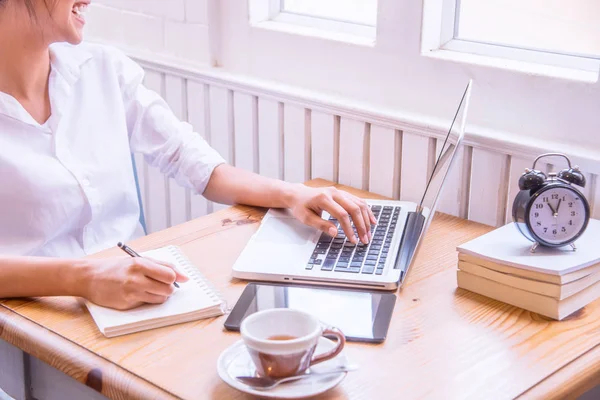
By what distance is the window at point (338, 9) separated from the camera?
178cm

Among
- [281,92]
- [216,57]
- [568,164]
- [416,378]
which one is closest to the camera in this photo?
[416,378]

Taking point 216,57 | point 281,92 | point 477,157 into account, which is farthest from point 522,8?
point 216,57

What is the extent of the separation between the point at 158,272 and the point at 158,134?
24.9 inches

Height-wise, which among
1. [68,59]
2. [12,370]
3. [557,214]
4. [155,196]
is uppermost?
[68,59]

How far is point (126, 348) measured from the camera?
39.4 inches

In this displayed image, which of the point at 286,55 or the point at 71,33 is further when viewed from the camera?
the point at 286,55

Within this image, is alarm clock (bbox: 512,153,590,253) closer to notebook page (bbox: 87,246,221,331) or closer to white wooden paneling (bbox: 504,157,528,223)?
white wooden paneling (bbox: 504,157,528,223)

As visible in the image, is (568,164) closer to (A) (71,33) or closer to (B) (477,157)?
(B) (477,157)

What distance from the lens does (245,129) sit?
193 centimetres

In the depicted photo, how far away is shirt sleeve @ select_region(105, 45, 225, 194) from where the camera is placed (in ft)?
5.37

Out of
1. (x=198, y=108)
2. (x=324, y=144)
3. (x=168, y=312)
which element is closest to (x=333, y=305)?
(x=168, y=312)

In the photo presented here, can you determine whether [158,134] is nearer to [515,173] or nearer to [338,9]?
[338,9]

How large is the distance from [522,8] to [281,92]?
1.81 ft

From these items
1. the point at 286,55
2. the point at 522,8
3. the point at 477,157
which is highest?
the point at 522,8
